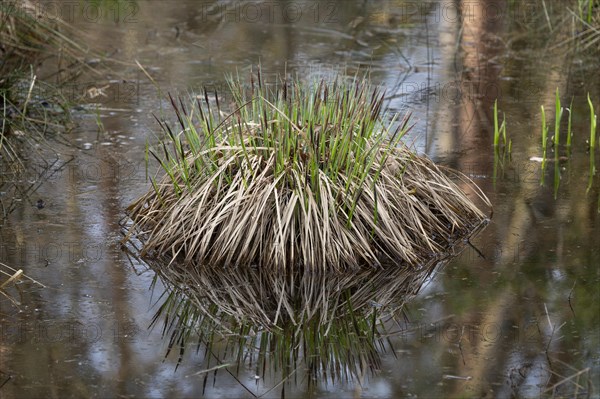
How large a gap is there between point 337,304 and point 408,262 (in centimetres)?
72

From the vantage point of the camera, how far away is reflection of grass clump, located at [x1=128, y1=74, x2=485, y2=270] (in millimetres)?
6609

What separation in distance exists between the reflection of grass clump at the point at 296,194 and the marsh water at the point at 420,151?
35 cm

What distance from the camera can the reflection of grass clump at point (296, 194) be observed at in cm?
661

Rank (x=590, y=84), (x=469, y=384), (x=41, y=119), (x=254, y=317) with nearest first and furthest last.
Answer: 1. (x=469, y=384)
2. (x=254, y=317)
3. (x=41, y=119)
4. (x=590, y=84)

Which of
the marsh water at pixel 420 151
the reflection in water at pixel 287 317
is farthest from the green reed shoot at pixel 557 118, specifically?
the reflection in water at pixel 287 317

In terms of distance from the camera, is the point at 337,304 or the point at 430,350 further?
Answer: the point at 337,304

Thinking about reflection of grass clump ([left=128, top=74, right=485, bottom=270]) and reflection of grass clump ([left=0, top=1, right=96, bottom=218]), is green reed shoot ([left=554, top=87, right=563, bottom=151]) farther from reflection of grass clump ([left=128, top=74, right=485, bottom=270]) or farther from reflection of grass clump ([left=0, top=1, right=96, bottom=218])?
reflection of grass clump ([left=0, top=1, right=96, bottom=218])

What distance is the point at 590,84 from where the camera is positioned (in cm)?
1112

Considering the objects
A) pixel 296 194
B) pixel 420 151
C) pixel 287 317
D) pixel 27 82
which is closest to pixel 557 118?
pixel 420 151

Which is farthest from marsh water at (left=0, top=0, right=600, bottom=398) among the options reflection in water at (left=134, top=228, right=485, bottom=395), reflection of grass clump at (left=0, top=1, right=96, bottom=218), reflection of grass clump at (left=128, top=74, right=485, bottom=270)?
reflection of grass clump at (left=128, top=74, right=485, bottom=270)

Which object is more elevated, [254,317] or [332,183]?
[332,183]

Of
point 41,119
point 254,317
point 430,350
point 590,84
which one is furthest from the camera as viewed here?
point 590,84

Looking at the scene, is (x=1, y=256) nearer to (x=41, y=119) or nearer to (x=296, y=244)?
(x=296, y=244)

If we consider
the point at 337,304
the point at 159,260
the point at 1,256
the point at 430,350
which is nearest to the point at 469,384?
the point at 430,350
